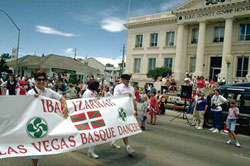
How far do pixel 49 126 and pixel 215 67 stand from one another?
1106 inches

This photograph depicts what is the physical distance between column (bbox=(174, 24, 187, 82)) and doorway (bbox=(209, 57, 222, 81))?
3658 millimetres

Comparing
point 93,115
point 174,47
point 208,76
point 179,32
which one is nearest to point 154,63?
point 174,47

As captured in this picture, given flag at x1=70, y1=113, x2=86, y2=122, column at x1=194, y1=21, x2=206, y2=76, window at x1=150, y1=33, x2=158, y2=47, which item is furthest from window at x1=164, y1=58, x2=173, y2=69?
flag at x1=70, y1=113, x2=86, y2=122

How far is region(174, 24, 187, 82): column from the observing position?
3063 cm

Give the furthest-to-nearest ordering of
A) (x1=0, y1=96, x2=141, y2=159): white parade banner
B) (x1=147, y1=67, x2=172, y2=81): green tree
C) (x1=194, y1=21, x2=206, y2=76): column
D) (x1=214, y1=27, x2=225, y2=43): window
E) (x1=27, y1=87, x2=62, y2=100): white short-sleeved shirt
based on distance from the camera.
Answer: (x1=147, y1=67, x2=172, y2=81): green tree < (x1=194, y1=21, x2=206, y2=76): column < (x1=214, y1=27, x2=225, y2=43): window < (x1=27, y1=87, x2=62, y2=100): white short-sleeved shirt < (x1=0, y1=96, x2=141, y2=159): white parade banner

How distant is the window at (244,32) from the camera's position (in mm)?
26480

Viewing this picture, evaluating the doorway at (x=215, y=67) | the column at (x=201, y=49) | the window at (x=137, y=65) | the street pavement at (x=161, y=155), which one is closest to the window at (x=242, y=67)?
the doorway at (x=215, y=67)

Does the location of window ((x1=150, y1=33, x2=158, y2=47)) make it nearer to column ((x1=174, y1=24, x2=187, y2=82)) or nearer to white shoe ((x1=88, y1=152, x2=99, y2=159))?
column ((x1=174, y1=24, x2=187, y2=82))

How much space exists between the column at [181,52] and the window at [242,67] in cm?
690

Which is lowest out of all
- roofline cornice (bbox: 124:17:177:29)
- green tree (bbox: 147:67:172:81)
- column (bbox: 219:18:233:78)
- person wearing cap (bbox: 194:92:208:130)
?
person wearing cap (bbox: 194:92:208:130)

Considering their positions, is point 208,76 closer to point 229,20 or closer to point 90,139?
point 229,20

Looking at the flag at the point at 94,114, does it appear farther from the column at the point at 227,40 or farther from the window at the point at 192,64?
the window at the point at 192,64

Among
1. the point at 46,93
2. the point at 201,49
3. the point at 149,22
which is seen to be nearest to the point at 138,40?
the point at 149,22

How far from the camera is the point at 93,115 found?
192 inches
